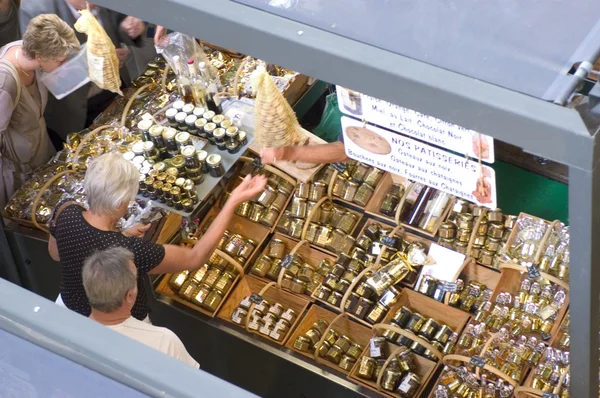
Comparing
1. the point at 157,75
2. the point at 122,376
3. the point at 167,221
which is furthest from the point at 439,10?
the point at 157,75

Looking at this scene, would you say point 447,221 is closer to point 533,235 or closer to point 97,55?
point 533,235

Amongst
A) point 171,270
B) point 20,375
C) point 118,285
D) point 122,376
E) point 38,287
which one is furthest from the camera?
point 38,287

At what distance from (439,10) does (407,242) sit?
2.28 metres

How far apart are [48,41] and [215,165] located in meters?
1.13

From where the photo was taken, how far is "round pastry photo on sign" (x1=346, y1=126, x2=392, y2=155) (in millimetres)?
3100

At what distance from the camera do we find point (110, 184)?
392 centimetres

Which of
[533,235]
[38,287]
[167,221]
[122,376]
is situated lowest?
[38,287]

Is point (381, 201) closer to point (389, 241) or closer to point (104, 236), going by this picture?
point (389, 241)

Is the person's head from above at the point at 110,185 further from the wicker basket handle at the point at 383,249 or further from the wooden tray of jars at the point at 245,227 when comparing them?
the wicker basket handle at the point at 383,249

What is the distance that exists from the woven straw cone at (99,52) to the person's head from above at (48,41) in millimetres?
275

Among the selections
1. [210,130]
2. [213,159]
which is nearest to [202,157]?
[213,159]

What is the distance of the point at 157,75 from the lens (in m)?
5.58

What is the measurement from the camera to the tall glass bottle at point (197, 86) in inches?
190

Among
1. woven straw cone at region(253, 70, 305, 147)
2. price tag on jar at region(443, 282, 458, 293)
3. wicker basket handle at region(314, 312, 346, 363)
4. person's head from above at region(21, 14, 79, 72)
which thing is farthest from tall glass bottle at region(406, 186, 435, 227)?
person's head from above at region(21, 14, 79, 72)
